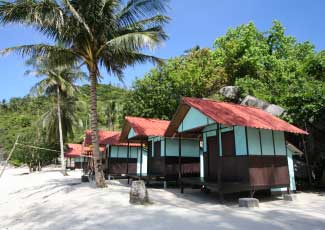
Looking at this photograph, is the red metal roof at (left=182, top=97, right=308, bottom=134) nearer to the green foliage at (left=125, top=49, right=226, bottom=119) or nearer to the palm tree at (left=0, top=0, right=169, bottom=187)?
the palm tree at (left=0, top=0, right=169, bottom=187)

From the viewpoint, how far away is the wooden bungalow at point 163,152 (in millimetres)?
15648

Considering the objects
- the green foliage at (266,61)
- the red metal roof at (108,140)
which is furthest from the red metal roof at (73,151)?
the green foliage at (266,61)

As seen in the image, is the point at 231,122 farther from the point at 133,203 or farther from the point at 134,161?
the point at 134,161

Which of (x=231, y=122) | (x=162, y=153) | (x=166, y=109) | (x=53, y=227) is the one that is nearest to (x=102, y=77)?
(x=162, y=153)

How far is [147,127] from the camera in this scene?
→ 16.6 metres

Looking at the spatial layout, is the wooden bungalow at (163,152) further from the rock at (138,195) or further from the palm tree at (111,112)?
the palm tree at (111,112)

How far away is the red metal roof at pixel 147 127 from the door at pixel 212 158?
10.9 feet

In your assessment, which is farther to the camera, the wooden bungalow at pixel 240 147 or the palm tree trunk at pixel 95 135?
the palm tree trunk at pixel 95 135

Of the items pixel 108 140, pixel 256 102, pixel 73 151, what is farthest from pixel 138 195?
pixel 73 151

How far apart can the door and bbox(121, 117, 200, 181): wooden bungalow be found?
2966 mm

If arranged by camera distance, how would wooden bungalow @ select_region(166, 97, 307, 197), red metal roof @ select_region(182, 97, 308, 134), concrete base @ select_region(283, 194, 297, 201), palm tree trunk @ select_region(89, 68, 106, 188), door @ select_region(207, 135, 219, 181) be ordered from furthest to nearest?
palm tree trunk @ select_region(89, 68, 106, 188) < door @ select_region(207, 135, 219, 181) < concrete base @ select_region(283, 194, 297, 201) < wooden bungalow @ select_region(166, 97, 307, 197) < red metal roof @ select_region(182, 97, 308, 134)

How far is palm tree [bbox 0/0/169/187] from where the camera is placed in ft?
37.6

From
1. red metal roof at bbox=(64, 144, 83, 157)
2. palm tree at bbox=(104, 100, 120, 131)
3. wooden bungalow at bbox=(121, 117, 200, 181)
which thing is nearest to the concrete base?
wooden bungalow at bbox=(121, 117, 200, 181)

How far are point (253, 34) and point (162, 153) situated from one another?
18.6 metres
